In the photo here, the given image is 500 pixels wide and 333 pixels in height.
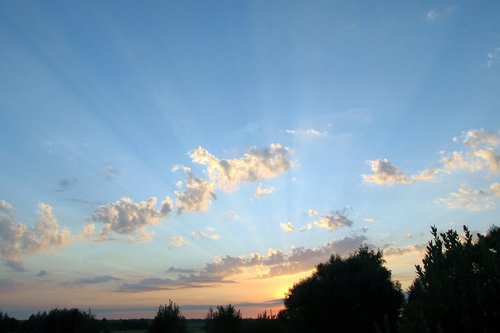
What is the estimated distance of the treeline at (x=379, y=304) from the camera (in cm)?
616

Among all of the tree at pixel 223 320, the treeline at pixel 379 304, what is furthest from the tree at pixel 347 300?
the tree at pixel 223 320

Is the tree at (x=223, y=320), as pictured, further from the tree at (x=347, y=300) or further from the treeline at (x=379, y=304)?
the tree at (x=347, y=300)

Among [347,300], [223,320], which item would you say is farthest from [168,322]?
[347,300]

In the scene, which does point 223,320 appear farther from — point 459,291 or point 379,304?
point 459,291

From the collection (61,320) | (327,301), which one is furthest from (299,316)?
(61,320)

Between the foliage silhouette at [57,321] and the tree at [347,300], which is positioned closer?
the tree at [347,300]

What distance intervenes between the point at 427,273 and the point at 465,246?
84 centimetres

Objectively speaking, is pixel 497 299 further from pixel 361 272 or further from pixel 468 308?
pixel 361 272

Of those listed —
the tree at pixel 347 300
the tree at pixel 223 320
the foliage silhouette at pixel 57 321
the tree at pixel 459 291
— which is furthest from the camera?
the foliage silhouette at pixel 57 321

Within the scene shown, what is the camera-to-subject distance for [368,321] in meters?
39.5

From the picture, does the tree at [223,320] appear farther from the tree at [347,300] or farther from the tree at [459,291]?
the tree at [459,291]

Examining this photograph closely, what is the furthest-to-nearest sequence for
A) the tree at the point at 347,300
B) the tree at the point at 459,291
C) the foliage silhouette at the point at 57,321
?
the foliage silhouette at the point at 57,321 < the tree at the point at 347,300 < the tree at the point at 459,291

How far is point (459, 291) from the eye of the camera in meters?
6.34

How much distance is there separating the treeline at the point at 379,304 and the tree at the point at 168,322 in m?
0.08
